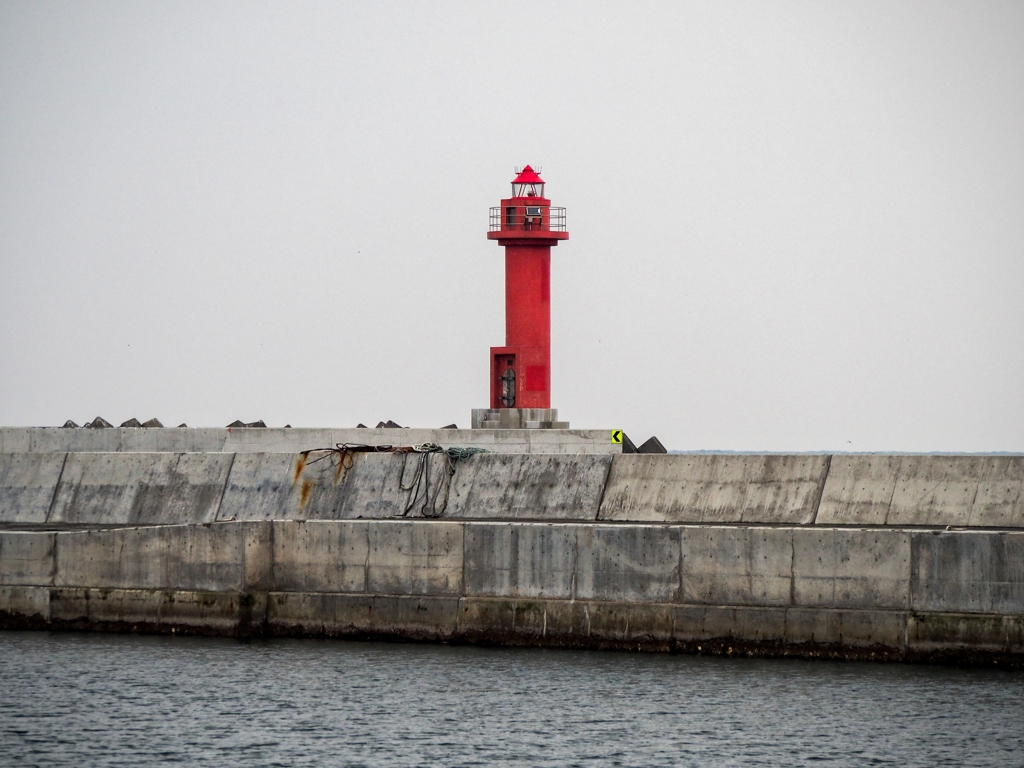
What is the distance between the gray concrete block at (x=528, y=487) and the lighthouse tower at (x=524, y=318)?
394 inches

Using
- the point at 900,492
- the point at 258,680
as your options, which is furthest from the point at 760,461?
the point at 258,680

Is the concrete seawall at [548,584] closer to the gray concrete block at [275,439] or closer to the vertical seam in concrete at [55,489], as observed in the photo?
the vertical seam in concrete at [55,489]

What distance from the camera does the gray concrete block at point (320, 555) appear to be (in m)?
25.9

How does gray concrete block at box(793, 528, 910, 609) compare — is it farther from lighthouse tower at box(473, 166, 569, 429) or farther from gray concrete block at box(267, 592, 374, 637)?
lighthouse tower at box(473, 166, 569, 429)

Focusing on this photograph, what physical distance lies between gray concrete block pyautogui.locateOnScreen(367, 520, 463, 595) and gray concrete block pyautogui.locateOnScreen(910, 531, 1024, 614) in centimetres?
670

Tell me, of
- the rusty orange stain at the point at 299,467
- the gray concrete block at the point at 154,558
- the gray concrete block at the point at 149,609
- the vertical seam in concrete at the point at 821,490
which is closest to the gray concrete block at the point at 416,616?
the gray concrete block at the point at 149,609

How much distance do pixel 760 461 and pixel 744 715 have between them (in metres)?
5.45

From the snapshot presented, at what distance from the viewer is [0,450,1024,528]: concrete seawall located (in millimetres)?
24812

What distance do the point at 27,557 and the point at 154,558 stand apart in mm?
2166

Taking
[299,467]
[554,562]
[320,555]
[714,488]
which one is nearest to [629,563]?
[554,562]

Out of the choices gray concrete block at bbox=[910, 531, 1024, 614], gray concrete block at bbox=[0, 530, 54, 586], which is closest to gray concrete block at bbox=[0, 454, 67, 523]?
gray concrete block at bbox=[0, 530, 54, 586]

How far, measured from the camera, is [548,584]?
24922 millimetres

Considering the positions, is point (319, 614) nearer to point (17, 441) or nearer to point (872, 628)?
point (872, 628)

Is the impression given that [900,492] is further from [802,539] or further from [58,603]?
[58,603]
